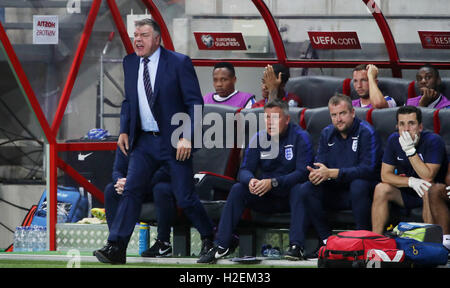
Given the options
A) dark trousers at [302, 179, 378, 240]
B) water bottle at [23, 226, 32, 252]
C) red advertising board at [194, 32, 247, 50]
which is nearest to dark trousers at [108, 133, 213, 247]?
dark trousers at [302, 179, 378, 240]

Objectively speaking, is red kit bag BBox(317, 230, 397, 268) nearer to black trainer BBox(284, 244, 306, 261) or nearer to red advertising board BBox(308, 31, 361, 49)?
black trainer BBox(284, 244, 306, 261)

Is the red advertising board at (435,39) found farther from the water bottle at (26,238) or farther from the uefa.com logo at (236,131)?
the water bottle at (26,238)

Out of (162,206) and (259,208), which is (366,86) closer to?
(259,208)

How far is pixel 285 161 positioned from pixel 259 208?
0.41 metres

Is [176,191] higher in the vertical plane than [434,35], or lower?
lower

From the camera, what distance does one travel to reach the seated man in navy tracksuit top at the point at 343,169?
19.8 feet

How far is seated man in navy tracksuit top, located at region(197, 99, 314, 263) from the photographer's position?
607cm

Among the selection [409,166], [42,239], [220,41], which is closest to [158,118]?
[409,166]

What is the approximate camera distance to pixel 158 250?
631 cm
